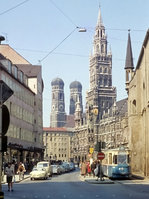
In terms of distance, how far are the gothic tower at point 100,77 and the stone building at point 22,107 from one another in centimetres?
9526

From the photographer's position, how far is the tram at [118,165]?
1545 inches

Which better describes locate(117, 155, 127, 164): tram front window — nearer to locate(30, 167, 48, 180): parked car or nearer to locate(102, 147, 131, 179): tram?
locate(102, 147, 131, 179): tram

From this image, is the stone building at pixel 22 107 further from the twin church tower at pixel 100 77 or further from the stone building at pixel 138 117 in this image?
the twin church tower at pixel 100 77

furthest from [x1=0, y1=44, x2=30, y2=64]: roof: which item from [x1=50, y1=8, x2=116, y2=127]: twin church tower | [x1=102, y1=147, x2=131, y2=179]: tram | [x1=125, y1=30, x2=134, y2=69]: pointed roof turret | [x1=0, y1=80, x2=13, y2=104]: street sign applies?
[x1=50, y1=8, x2=116, y2=127]: twin church tower

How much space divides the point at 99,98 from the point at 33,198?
15701 cm

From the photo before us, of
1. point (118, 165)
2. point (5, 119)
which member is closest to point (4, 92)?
point (5, 119)

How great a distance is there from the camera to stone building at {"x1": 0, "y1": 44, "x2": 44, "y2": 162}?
5656 cm

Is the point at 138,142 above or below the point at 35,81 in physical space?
below

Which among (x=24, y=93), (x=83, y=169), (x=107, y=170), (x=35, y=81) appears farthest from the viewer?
(x=35, y=81)

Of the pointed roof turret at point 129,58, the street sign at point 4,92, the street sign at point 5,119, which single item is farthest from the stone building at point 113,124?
the street sign at point 5,119

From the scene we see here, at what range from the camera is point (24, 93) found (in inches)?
2594

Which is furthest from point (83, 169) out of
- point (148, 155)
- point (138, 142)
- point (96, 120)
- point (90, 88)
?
point (90, 88)

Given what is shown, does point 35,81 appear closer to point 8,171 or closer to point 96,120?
point 8,171

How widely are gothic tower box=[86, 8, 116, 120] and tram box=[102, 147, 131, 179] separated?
130 metres
